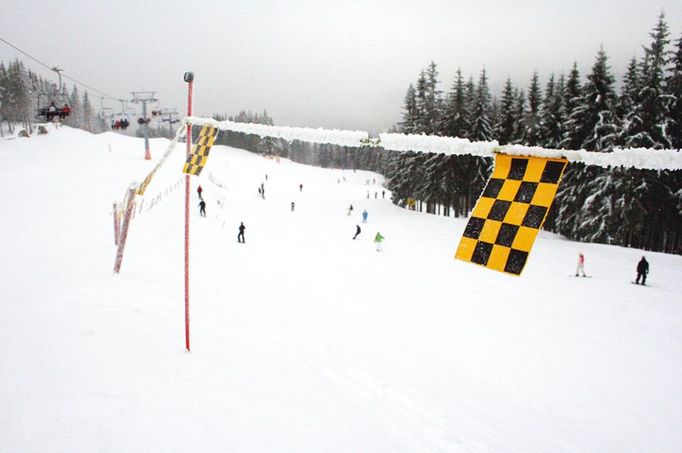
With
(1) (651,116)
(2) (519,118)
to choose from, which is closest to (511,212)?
(1) (651,116)

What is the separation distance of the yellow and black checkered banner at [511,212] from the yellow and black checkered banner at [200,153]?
520 centimetres

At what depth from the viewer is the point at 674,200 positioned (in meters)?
26.2

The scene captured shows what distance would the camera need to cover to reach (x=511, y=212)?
4.75 meters

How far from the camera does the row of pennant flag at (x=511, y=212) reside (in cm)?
448

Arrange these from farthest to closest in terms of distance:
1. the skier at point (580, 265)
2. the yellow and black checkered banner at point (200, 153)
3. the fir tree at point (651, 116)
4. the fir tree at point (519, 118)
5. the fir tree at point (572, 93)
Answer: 1. the fir tree at point (519, 118)
2. the fir tree at point (572, 93)
3. the fir tree at point (651, 116)
4. the skier at point (580, 265)
5. the yellow and black checkered banner at point (200, 153)

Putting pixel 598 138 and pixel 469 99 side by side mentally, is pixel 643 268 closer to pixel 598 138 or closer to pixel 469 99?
pixel 598 138

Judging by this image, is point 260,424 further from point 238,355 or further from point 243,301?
point 243,301

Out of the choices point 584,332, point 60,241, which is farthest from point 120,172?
point 584,332

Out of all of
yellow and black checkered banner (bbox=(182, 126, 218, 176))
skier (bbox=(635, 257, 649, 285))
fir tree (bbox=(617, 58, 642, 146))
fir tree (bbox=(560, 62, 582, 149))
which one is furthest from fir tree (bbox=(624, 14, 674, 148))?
yellow and black checkered banner (bbox=(182, 126, 218, 176))

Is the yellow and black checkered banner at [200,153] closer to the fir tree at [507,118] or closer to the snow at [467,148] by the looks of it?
the snow at [467,148]

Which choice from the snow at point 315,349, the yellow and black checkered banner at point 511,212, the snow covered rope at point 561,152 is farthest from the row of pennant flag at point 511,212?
the snow at point 315,349

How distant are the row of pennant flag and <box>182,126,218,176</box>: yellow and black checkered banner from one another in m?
5.20

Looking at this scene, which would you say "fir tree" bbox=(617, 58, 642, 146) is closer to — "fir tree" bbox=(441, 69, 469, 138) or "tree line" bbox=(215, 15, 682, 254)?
"tree line" bbox=(215, 15, 682, 254)

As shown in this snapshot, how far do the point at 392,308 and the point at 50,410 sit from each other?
11.9 m
